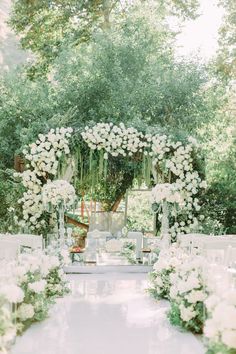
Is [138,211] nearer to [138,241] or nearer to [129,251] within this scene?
[129,251]

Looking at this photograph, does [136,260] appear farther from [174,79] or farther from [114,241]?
[174,79]

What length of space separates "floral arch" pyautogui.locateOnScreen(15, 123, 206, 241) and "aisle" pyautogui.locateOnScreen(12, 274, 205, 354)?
160 inches

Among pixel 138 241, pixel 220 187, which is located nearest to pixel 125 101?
pixel 220 187

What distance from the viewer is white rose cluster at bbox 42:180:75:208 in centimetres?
1200

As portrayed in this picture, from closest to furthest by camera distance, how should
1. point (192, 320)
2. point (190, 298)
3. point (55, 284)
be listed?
point (190, 298), point (192, 320), point (55, 284)

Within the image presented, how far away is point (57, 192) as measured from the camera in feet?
39.3

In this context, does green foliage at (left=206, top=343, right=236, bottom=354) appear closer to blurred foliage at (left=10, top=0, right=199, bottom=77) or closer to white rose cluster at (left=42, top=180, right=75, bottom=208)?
white rose cluster at (left=42, top=180, right=75, bottom=208)

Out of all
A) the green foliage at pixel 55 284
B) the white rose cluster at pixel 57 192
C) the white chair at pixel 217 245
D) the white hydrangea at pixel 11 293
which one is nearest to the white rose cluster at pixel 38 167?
the white rose cluster at pixel 57 192

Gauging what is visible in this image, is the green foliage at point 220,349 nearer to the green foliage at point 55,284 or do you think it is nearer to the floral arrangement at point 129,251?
the green foliage at point 55,284

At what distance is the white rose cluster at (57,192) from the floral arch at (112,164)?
1.19ft

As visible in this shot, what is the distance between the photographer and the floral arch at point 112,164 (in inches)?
496

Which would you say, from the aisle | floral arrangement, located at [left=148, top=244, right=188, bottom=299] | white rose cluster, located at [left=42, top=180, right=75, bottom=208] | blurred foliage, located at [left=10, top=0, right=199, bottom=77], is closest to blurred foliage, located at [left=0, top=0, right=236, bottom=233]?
white rose cluster, located at [left=42, top=180, right=75, bottom=208]

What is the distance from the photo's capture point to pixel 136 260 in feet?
40.4

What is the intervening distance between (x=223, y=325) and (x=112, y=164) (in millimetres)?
9786
